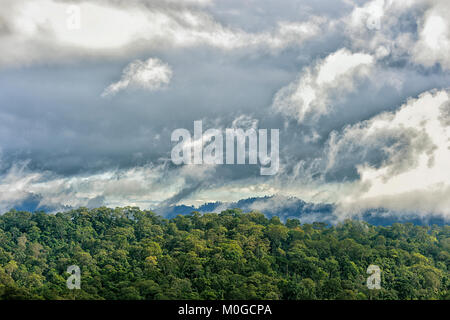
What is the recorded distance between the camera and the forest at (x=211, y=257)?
78500 mm

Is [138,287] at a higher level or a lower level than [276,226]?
lower

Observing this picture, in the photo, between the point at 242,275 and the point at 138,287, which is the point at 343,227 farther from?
the point at 138,287

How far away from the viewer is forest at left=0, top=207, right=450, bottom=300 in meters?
78.5

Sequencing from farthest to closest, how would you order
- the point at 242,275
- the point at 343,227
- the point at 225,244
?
the point at 343,227 → the point at 225,244 → the point at 242,275

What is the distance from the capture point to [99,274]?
8481 cm

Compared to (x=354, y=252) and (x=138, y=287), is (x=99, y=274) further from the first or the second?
(x=354, y=252)

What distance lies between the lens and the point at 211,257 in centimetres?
8988

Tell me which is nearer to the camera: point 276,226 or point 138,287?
point 138,287

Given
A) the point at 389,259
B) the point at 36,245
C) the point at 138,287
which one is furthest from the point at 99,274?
the point at 389,259

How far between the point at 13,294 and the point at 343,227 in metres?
71.8
